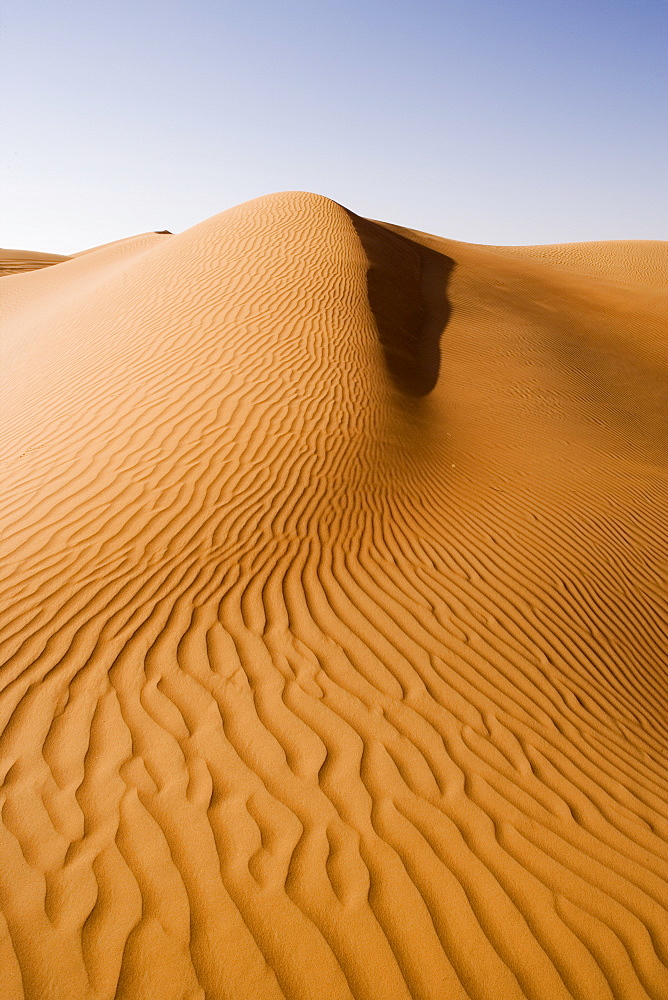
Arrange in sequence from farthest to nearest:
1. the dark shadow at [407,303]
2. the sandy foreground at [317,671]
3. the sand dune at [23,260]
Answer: the sand dune at [23,260]
the dark shadow at [407,303]
the sandy foreground at [317,671]

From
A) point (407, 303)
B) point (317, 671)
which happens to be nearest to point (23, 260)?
point (407, 303)

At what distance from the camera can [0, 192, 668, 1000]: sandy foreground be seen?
2475 millimetres

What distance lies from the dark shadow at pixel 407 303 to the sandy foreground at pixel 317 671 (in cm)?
35

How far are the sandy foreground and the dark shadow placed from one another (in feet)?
1.16

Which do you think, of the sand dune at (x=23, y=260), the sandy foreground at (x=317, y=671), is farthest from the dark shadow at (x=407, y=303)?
the sand dune at (x=23, y=260)

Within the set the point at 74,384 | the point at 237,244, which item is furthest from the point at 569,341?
the point at 74,384

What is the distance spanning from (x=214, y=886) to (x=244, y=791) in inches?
21.5

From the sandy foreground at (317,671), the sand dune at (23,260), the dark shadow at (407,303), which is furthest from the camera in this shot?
the sand dune at (23,260)

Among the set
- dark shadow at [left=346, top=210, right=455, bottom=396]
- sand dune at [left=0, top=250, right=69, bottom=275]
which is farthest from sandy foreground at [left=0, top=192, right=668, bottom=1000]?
sand dune at [left=0, top=250, right=69, bottom=275]

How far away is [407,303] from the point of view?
13109 millimetres

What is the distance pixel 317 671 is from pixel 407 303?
34.1 ft

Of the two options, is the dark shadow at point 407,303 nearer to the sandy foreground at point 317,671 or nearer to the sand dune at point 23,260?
the sandy foreground at point 317,671

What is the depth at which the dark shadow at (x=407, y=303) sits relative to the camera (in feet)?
33.6

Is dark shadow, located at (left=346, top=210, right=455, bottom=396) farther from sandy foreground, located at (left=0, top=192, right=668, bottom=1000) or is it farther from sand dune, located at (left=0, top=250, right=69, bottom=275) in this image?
sand dune, located at (left=0, top=250, right=69, bottom=275)
